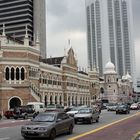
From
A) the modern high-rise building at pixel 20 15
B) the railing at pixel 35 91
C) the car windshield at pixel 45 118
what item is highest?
the modern high-rise building at pixel 20 15

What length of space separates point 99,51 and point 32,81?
113 m

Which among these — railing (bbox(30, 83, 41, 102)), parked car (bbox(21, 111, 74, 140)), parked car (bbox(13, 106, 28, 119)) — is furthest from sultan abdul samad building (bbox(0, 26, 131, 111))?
parked car (bbox(21, 111, 74, 140))

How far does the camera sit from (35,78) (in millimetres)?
62594

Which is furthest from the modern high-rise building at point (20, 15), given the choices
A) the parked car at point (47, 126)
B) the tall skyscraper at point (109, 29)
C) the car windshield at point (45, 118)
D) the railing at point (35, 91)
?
the car windshield at point (45, 118)

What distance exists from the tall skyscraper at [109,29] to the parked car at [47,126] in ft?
466

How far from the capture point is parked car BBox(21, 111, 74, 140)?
17375 millimetres

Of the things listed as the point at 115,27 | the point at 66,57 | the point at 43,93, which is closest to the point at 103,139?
the point at 43,93

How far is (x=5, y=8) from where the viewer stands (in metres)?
137

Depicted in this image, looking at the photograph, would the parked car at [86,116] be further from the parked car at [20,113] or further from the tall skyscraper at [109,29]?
the tall skyscraper at [109,29]

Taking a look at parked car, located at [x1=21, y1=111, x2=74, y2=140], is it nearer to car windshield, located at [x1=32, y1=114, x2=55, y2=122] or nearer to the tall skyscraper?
car windshield, located at [x1=32, y1=114, x2=55, y2=122]

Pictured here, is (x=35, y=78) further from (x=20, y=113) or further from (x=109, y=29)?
(x=109, y=29)

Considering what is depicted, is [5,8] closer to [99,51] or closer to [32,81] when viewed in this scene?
[99,51]

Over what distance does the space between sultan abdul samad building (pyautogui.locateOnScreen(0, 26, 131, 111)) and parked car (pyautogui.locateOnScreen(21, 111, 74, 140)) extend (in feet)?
123

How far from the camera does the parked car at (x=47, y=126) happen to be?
17375 mm
